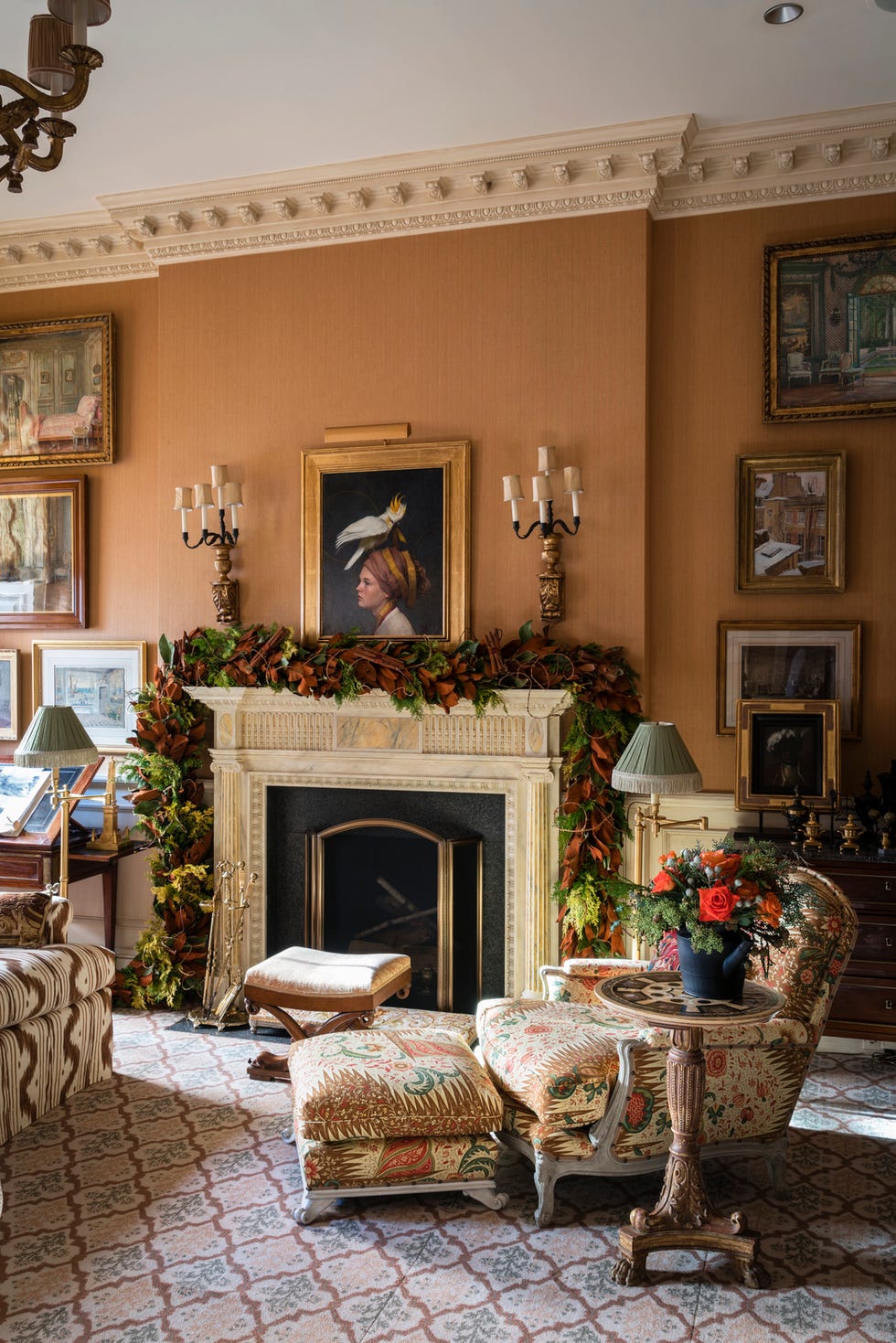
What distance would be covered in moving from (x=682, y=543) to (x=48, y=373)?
386cm

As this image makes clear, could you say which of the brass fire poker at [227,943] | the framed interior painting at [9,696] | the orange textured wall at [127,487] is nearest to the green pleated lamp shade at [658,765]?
the brass fire poker at [227,943]

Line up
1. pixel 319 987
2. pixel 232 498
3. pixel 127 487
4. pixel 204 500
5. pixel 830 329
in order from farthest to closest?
pixel 127 487
pixel 204 500
pixel 232 498
pixel 830 329
pixel 319 987

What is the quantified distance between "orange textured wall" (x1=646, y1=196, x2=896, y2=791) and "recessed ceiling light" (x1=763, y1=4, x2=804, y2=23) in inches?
45.1

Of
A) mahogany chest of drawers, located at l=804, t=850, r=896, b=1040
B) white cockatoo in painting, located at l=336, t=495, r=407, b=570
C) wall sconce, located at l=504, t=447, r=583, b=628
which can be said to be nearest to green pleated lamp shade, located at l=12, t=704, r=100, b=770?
white cockatoo in painting, located at l=336, t=495, r=407, b=570

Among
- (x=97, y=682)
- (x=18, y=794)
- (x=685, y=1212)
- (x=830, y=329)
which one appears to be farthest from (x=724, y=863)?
(x=97, y=682)

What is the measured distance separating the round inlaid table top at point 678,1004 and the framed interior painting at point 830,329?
9.74 ft

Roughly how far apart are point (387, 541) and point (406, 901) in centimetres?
185

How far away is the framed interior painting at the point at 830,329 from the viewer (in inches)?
194

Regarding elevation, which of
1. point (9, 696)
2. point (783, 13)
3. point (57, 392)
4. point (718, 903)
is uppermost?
point (783, 13)

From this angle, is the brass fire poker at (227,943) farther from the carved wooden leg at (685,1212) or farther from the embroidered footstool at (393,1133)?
the carved wooden leg at (685,1212)

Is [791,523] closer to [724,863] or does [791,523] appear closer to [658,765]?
[658,765]

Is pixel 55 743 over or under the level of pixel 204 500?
under

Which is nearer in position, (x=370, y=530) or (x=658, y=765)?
(x=658, y=765)

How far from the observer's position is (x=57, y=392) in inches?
245
